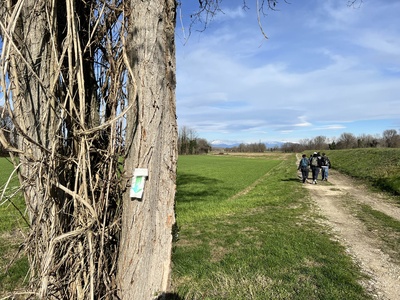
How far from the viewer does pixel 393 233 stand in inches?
301

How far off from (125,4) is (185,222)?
26.8ft

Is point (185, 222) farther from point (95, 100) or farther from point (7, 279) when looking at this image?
point (95, 100)

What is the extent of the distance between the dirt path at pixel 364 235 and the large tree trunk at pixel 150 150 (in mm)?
4251

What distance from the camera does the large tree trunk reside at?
1.87 meters

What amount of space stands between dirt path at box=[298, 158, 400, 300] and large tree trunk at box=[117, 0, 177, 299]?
4.25 m

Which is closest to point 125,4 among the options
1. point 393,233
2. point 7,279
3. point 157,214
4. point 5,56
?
point 5,56

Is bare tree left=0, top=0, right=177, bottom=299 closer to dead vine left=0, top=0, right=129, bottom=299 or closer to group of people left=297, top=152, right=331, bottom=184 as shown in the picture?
dead vine left=0, top=0, right=129, bottom=299

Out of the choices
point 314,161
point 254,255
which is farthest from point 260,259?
point 314,161

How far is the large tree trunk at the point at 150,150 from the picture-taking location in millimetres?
1869

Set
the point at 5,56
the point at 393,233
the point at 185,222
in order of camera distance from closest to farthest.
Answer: the point at 5,56, the point at 393,233, the point at 185,222

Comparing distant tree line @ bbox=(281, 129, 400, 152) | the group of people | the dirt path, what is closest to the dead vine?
the dirt path

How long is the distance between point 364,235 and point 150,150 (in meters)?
7.81

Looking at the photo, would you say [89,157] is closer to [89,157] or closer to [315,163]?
[89,157]

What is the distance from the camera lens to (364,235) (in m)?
7.54
